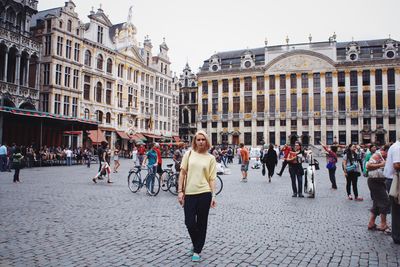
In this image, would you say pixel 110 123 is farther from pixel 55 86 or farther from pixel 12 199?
pixel 12 199

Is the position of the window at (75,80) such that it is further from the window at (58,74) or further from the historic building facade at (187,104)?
the historic building facade at (187,104)

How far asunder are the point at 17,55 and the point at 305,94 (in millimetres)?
43762

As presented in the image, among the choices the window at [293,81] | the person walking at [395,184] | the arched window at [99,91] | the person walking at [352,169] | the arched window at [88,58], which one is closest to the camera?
the person walking at [395,184]

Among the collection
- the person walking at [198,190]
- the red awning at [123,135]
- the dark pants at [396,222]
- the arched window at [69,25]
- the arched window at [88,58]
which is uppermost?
the arched window at [69,25]

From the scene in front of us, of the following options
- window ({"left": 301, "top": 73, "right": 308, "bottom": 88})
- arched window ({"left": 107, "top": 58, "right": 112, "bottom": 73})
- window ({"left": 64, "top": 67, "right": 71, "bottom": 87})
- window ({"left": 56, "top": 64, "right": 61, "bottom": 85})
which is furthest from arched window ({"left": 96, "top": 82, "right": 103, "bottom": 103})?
window ({"left": 301, "top": 73, "right": 308, "bottom": 88})

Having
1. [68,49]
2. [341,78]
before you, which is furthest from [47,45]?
[341,78]

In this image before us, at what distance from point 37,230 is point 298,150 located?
8.55 metres

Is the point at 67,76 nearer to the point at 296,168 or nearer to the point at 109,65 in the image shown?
the point at 109,65

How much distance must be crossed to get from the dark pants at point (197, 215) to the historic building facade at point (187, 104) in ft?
212

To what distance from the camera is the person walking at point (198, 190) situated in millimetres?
5109

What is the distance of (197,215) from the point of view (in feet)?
17.0

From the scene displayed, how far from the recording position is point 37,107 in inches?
1432

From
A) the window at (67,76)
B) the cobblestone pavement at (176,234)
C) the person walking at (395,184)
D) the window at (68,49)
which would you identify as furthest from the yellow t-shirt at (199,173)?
the window at (68,49)

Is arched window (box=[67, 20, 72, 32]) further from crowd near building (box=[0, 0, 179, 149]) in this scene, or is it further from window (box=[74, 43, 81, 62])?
window (box=[74, 43, 81, 62])
